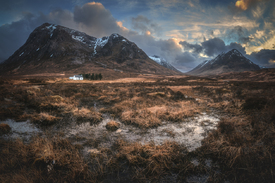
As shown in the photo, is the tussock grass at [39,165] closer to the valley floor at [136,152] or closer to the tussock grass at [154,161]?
the valley floor at [136,152]

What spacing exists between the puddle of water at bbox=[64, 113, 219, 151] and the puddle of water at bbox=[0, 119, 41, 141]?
1.75m

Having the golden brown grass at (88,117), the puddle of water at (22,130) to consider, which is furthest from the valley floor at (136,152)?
Answer: the golden brown grass at (88,117)

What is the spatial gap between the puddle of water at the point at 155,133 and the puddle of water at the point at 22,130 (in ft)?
5.73

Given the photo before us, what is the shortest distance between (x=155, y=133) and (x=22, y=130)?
7.85m

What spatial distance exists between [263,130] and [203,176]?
4.75m

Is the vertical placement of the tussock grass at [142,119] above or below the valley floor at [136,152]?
above

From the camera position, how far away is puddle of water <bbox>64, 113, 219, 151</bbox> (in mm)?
5805

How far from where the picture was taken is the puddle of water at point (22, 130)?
603 cm

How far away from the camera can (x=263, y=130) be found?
18.8 ft

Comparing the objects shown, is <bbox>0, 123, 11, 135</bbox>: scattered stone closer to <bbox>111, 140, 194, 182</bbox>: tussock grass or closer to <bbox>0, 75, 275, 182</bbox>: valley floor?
<bbox>0, 75, 275, 182</bbox>: valley floor

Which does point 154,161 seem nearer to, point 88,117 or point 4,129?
point 88,117

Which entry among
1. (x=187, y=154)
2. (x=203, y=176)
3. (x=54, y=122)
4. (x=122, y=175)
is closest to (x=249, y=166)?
(x=203, y=176)

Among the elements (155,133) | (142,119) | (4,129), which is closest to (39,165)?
(4,129)

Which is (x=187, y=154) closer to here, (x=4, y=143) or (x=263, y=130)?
(x=263, y=130)
